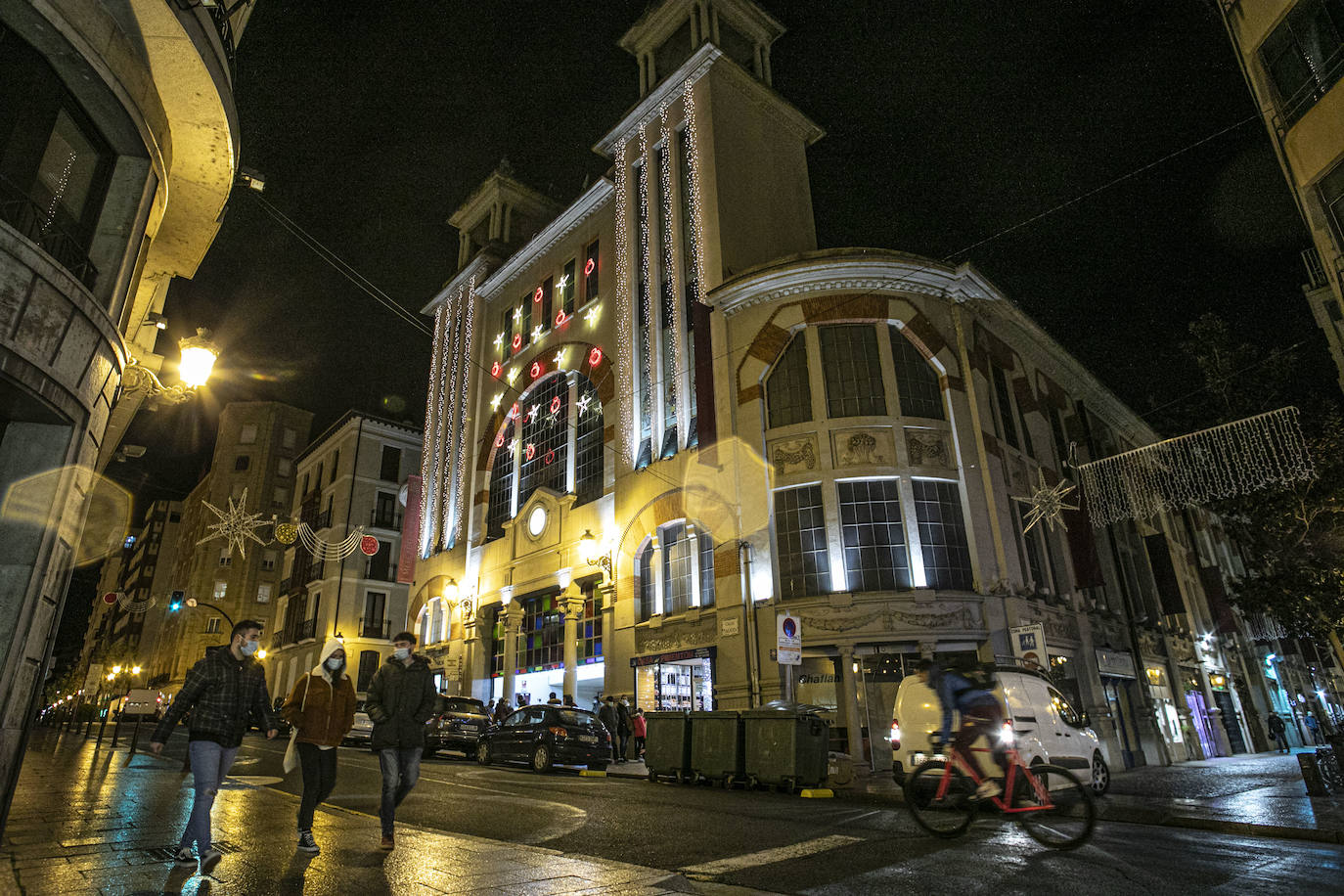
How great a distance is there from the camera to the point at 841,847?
264 inches

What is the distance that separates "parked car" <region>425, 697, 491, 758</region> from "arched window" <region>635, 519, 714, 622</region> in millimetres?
5457

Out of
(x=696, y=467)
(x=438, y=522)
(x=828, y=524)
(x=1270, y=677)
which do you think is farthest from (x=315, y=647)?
(x=1270, y=677)

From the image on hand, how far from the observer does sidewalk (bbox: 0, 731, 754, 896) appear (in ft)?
15.9

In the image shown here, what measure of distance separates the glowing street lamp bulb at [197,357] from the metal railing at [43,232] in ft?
4.01

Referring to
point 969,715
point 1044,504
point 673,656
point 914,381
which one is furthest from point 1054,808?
point 1044,504

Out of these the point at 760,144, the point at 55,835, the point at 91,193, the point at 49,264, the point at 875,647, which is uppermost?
the point at 760,144

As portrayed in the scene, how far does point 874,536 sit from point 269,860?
51.5ft

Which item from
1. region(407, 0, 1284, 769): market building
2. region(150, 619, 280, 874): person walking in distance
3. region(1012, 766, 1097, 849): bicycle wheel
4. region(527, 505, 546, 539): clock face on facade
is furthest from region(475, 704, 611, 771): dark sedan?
region(1012, 766, 1097, 849): bicycle wheel

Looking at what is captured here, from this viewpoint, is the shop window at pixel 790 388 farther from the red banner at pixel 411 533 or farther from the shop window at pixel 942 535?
the red banner at pixel 411 533

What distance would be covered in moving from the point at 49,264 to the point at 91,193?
1.87 metres

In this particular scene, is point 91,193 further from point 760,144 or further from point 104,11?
point 760,144

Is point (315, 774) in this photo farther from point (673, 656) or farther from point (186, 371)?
point (673, 656)

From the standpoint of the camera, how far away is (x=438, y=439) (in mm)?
36781

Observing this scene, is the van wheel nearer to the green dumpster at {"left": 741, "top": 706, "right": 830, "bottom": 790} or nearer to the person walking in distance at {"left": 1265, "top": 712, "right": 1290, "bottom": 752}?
the green dumpster at {"left": 741, "top": 706, "right": 830, "bottom": 790}
